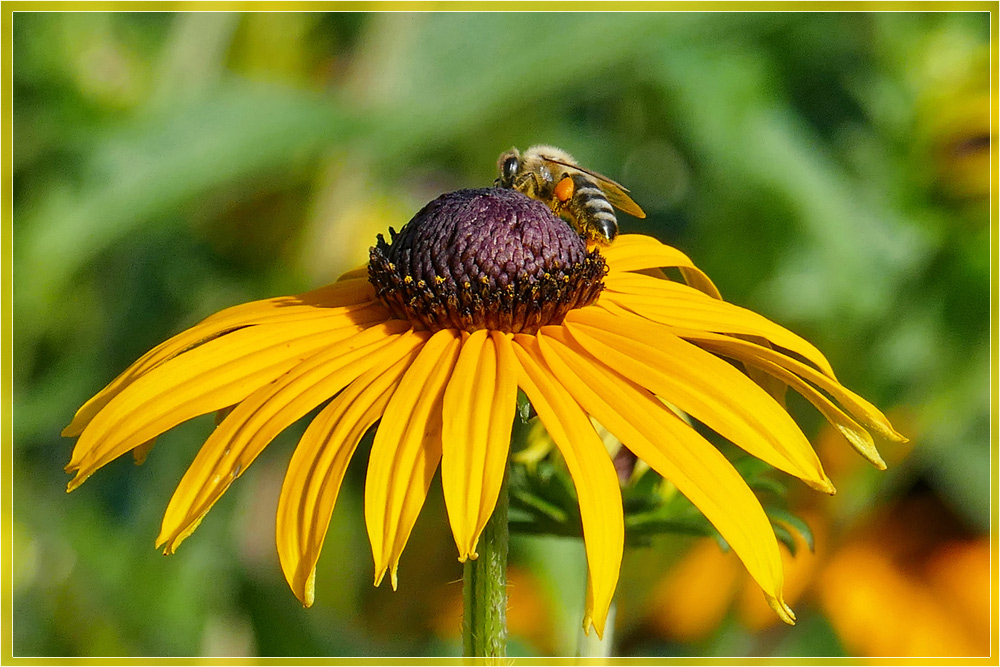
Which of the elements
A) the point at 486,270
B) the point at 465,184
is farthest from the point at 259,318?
the point at 465,184

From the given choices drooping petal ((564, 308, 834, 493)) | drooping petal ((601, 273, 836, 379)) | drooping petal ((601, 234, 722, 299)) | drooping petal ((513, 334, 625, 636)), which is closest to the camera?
drooping petal ((513, 334, 625, 636))

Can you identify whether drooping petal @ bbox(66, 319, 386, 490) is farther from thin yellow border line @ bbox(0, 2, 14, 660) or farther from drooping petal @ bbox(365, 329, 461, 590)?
thin yellow border line @ bbox(0, 2, 14, 660)

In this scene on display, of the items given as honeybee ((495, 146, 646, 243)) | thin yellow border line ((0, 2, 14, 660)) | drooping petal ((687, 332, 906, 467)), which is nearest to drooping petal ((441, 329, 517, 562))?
drooping petal ((687, 332, 906, 467))

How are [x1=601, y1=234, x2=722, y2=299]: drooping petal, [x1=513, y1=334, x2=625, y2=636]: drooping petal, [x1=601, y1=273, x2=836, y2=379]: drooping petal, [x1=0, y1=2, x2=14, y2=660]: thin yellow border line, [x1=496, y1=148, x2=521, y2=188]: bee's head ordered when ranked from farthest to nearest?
1. [x1=0, y1=2, x2=14, y2=660]: thin yellow border line
2. [x1=496, y1=148, x2=521, y2=188]: bee's head
3. [x1=601, y1=234, x2=722, y2=299]: drooping petal
4. [x1=601, y1=273, x2=836, y2=379]: drooping petal
5. [x1=513, y1=334, x2=625, y2=636]: drooping petal

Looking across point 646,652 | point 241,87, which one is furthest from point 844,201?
point 241,87

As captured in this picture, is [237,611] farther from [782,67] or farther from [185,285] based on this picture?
[782,67]

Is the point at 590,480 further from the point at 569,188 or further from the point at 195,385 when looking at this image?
the point at 569,188

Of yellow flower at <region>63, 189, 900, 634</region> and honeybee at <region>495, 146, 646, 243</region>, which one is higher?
honeybee at <region>495, 146, 646, 243</region>

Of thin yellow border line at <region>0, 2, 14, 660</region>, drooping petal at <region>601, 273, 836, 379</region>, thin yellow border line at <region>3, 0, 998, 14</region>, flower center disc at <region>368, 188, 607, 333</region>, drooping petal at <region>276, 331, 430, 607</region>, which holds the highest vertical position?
thin yellow border line at <region>3, 0, 998, 14</region>
